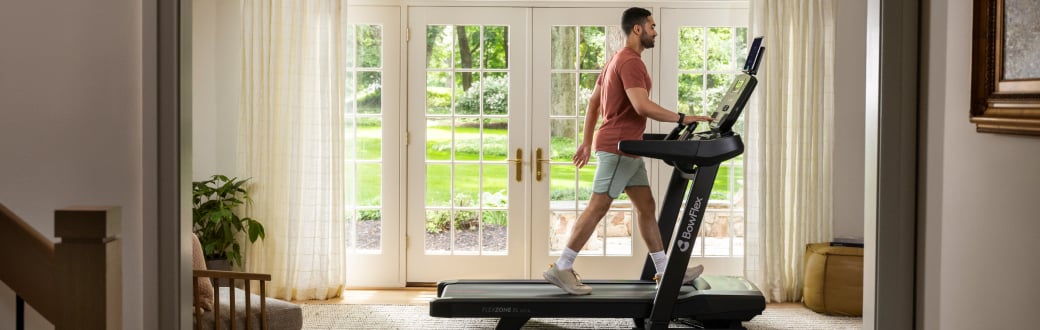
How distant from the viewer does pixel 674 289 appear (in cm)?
429

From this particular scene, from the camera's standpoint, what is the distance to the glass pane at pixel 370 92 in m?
5.75

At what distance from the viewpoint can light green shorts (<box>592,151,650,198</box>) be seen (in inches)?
177

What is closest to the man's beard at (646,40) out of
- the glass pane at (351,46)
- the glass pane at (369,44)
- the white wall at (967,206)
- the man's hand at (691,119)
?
the man's hand at (691,119)

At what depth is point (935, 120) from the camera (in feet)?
7.63

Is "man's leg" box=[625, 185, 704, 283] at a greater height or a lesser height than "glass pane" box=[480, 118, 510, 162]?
lesser

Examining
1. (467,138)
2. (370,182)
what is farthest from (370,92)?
(467,138)

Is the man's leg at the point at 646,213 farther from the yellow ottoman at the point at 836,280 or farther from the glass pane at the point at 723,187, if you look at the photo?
the glass pane at the point at 723,187

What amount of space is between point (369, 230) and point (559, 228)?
1.16 meters

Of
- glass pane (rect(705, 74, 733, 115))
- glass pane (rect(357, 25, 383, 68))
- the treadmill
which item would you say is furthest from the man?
glass pane (rect(357, 25, 383, 68))

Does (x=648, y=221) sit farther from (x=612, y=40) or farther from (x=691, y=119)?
(x=612, y=40)

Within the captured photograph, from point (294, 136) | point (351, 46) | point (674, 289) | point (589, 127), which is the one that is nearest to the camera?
point (674, 289)

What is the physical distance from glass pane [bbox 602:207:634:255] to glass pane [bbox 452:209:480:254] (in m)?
0.79

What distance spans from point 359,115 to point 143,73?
10.8 feet

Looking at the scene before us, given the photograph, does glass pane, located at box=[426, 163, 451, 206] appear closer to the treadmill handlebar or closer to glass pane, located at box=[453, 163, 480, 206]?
glass pane, located at box=[453, 163, 480, 206]
